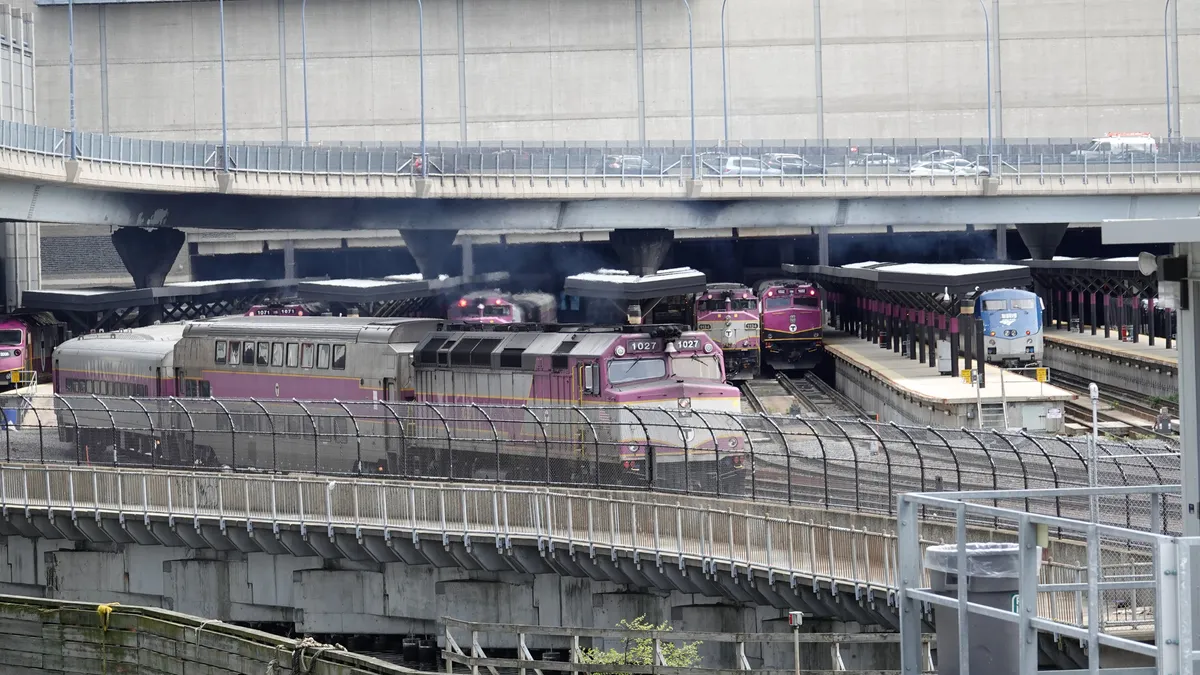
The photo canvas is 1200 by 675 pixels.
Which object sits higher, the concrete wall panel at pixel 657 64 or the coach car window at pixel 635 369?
the concrete wall panel at pixel 657 64

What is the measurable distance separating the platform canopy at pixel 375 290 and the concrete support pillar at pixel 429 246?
22.8 ft

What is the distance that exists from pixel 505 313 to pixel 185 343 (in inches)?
890

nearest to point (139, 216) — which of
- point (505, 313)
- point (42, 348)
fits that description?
point (42, 348)

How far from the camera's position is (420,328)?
40.2m

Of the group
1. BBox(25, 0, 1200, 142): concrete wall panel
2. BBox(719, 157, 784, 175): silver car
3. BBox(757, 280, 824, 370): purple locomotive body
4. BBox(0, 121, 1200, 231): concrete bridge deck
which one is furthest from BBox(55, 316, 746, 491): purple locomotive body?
BBox(25, 0, 1200, 142): concrete wall panel

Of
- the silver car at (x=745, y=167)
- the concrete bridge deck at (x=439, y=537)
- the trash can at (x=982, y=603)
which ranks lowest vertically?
the concrete bridge deck at (x=439, y=537)

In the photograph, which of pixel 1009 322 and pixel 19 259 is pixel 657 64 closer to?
pixel 19 259

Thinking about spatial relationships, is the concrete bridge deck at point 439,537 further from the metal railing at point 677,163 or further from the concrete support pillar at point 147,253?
the concrete support pillar at point 147,253

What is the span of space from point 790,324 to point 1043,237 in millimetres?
23473

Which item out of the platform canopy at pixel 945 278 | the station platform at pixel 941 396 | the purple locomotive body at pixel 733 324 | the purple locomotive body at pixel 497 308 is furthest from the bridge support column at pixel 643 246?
the station platform at pixel 941 396

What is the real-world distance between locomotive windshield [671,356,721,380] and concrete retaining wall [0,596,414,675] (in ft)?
48.3

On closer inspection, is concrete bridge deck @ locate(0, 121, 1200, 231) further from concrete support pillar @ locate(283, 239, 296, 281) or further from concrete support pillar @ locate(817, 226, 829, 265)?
concrete support pillar @ locate(283, 239, 296, 281)

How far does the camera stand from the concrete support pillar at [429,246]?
277 feet

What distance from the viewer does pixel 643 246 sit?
80.9 metres
